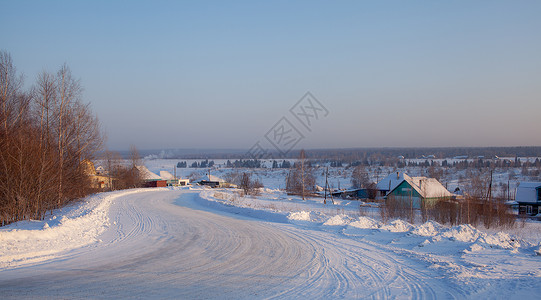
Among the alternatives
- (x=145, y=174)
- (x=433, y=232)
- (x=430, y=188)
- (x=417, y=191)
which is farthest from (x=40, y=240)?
(x=145, y=174)

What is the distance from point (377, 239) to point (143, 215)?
11955mm

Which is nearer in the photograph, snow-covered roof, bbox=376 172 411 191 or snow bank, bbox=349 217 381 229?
snow bank, bbox=349 217 381 229

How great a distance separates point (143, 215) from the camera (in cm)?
1792

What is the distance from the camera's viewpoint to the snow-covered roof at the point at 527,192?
124ft

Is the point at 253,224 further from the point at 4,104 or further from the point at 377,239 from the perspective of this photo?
the point at 4,104

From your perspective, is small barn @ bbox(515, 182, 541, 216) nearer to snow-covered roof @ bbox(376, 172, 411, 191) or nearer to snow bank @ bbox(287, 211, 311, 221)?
snow-covered roof @ bbox(376, 172, 411, 191)

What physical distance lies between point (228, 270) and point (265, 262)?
1.09 m

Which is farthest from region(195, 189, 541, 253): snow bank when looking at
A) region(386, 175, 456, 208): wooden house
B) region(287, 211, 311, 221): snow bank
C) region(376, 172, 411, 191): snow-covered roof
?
region(376, 172, 411, 191): snow-covered roof

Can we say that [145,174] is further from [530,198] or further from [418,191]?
[530,198]

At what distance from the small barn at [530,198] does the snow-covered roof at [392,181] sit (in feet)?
39.4

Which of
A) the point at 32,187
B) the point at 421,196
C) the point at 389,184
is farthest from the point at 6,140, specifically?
the point at 389,184

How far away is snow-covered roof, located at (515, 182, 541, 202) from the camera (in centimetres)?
3791

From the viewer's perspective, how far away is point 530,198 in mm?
38062

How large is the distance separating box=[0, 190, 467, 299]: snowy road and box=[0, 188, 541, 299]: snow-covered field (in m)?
0.02
